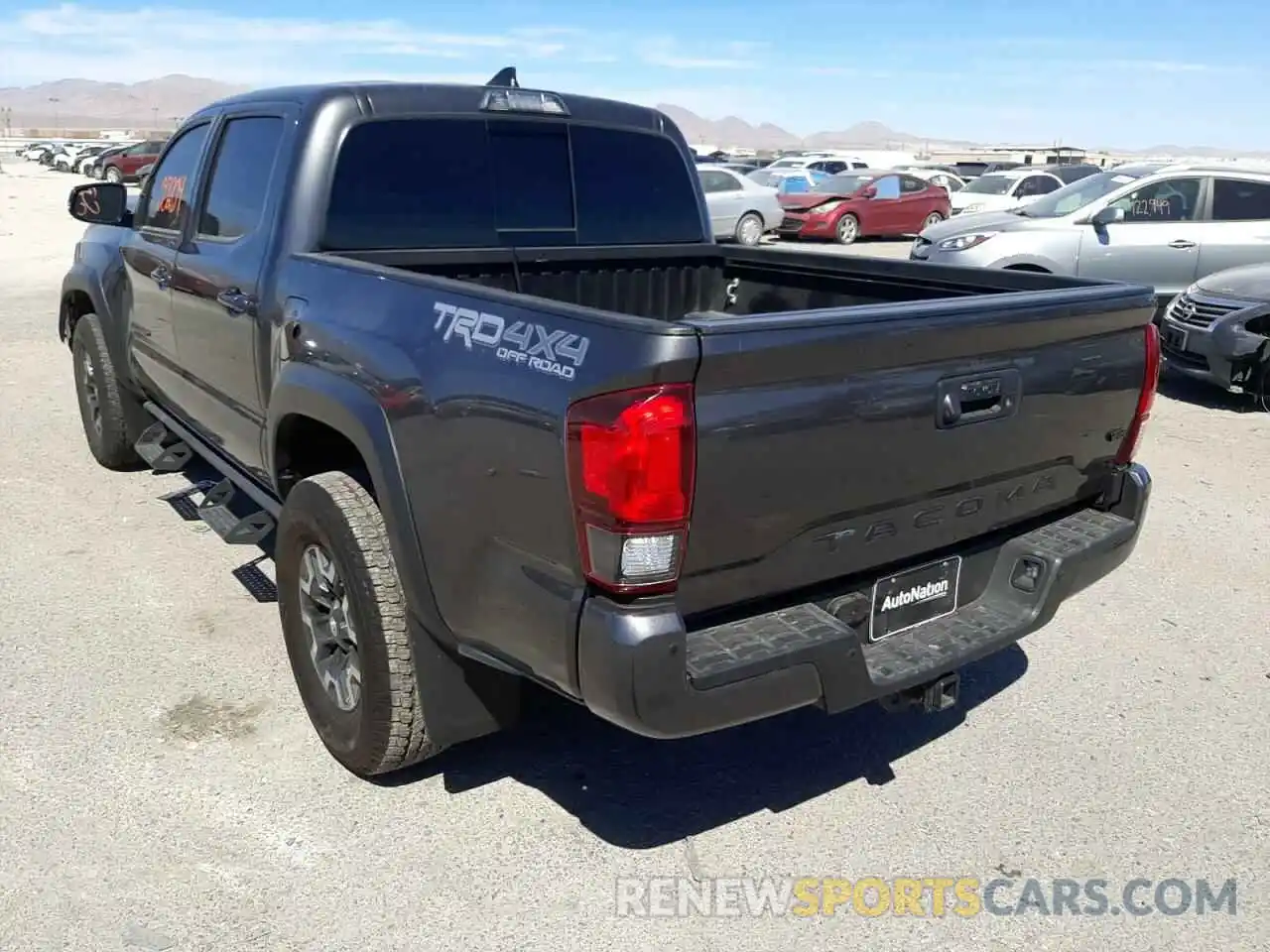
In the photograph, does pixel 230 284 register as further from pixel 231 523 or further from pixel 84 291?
pixel 84 291

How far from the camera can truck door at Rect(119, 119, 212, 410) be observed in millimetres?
4746

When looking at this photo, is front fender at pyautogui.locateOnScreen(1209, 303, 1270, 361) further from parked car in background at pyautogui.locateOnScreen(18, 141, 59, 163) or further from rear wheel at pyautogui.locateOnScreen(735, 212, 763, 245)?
parked car in background at pyautogui.locateOnScreen(18, 141, 59, 163)

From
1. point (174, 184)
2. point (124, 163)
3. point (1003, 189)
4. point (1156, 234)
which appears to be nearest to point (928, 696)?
point (174, 184)

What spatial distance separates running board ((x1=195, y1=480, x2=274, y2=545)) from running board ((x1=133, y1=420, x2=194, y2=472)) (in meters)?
1.05

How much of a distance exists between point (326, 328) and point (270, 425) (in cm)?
50

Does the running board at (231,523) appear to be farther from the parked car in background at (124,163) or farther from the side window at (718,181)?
the parked car in background at (124,163)

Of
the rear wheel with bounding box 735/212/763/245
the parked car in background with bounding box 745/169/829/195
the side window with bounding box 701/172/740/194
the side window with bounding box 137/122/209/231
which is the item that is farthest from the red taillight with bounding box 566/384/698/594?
the parked car in background with bounding box 745/169/829/195

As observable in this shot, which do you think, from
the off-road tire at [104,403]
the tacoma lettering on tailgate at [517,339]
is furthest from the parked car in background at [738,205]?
the tacoma lettering on tailgate at [517,339]

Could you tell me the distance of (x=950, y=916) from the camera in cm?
288

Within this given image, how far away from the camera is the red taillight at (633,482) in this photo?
2.30 m

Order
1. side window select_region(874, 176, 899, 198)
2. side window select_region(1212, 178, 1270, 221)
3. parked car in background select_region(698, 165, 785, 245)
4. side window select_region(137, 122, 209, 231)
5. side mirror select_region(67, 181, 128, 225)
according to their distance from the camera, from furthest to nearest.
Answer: side window select_region(874, 176, 899, 198) < parked car in background select_region(698, 165, 785, 245) < side window select_region(1212, 178, 1270, 221) < side mirror select_region(67, 181, 128, 225) < side window select_region(137, 122, 209, 231)

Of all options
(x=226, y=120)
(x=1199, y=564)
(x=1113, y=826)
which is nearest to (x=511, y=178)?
(x=226, y=120)

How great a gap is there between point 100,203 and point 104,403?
44.6 inches

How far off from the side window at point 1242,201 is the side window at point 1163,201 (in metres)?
0.22
